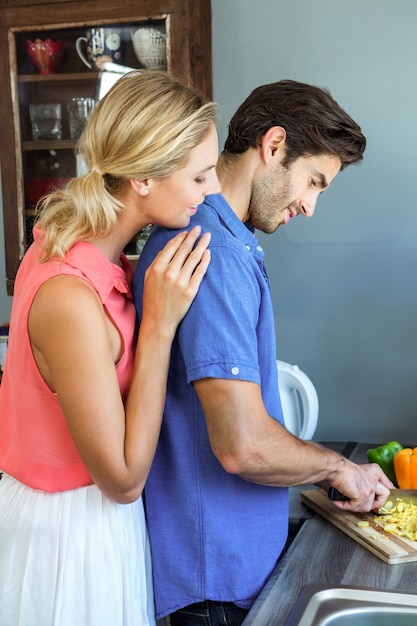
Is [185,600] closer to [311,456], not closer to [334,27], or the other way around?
[311,456]

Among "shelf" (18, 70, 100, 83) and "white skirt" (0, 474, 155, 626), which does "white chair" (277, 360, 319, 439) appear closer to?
"white skirt" (0, 474, 155, 626)

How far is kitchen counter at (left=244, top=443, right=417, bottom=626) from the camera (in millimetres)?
1018

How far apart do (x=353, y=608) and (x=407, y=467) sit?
529 mm

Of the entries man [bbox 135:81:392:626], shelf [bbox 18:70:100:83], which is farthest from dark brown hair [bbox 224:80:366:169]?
shelf [bbox 18:70:100:83]

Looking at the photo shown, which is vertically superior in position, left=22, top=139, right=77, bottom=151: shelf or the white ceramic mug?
the white ceramic mug

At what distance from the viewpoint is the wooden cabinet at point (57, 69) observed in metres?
2.10

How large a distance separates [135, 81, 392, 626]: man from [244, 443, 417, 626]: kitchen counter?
0.15ft

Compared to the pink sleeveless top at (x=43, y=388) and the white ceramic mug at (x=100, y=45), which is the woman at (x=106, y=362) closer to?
the pink sleeveless top at (x=43, y=388)

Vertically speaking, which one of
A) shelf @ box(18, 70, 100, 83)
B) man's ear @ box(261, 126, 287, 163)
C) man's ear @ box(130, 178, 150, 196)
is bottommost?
man's ear @ box(130, 178, 150, 196)

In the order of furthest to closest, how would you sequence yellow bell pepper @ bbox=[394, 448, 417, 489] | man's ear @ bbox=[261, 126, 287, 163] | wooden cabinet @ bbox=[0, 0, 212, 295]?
wooden cabinet @ bbox=[0, 0, 212, 295]
yellow bell pepper @ bbox=[394, 448, 417, 489]
man's ear @ bbox=[261, 126, 287, 163]

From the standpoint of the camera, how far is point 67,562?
42.5 inches

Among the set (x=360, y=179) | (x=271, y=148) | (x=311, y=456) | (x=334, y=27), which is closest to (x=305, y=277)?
(x=360, y=179)

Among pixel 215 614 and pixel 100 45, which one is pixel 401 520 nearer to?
pixel 215 614

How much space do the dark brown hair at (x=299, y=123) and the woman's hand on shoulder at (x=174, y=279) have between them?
0.25 metres
